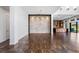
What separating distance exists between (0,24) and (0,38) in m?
0.99

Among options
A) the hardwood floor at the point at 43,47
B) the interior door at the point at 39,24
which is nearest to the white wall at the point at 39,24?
the interior door at the point at 39,24

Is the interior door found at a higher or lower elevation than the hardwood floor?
higher

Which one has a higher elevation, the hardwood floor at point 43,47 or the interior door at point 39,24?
the interior door at point 39,24

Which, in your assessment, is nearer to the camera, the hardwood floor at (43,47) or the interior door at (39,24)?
the hardwood floor at (43,47)

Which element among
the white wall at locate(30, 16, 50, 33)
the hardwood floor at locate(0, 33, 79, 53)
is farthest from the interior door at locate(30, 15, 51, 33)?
the hardwood floor at locate(0, 33, 79, 53)

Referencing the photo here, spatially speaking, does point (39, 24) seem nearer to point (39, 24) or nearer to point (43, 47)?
A: point (39, 24)

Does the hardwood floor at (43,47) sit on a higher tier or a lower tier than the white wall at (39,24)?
lower

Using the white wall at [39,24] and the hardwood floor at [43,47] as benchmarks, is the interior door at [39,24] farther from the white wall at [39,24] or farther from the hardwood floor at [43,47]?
the hardwood floor at [43,47]

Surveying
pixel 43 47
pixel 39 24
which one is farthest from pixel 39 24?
pixel 43 47

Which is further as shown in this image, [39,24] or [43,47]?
[39,24]

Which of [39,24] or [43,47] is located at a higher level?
[39,24]

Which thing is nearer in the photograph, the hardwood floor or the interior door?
the hardwood floor

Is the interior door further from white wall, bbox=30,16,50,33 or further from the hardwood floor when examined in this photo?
the hardwood floor

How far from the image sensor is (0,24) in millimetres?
8516
